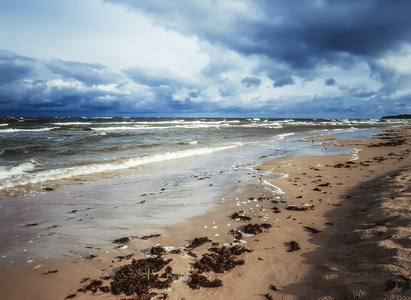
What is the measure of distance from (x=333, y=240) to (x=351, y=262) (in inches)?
31.4

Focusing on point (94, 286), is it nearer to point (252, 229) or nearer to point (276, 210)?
point (252, 229)

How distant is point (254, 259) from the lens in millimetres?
3357

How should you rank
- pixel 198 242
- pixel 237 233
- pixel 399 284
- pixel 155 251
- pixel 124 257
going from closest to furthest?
pixel 399 284 → pixel 124 257 → pixel 155 251 → pixel 198 242 → pixel 237 233

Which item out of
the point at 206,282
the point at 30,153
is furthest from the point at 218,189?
the point at 30,153

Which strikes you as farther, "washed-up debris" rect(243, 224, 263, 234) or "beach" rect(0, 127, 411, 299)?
"washed-up debris" rect(243, 224, 263, 234)

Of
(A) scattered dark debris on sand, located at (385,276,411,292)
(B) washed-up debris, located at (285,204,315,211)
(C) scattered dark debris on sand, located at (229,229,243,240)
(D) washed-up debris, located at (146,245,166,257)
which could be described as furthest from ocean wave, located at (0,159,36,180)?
(A) scattered dark debris on sand, located at (385,276,411,292)

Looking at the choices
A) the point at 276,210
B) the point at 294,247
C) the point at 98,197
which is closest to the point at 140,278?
the point at 294,247

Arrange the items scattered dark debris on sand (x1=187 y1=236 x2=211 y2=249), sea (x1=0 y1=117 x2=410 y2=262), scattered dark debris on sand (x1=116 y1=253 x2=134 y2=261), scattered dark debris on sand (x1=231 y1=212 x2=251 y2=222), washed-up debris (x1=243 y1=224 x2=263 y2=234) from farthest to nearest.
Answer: scattered dark debris on sand (x1=231 y1=212 x2=251 y2=222) → sea (x1=0 y1=117 x2=410 y2=262) → washed-up debris (x1=243 y1=224 x2=263 y2=234) → scattered dark debris on sand (x1=187 y1=236 x2=211 y2=249) → scattered dark debris on sand (x1=116 y1=253 x2=134 y2=261)

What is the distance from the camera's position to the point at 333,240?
3.62 m

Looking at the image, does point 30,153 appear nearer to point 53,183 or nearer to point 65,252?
point 53,183

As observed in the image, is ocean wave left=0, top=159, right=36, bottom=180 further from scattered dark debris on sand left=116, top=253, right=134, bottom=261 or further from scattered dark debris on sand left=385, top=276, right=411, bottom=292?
scattered dark debris on sand left=385, top=276, right=411, bottom=292

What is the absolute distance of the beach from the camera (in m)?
2.65

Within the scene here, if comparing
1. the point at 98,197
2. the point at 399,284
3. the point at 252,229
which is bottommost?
the point at 98,197

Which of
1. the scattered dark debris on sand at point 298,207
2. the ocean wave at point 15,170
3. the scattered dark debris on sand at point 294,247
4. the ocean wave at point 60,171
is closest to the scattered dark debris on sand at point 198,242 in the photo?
the scattered dark debris on sand at point 294,247
